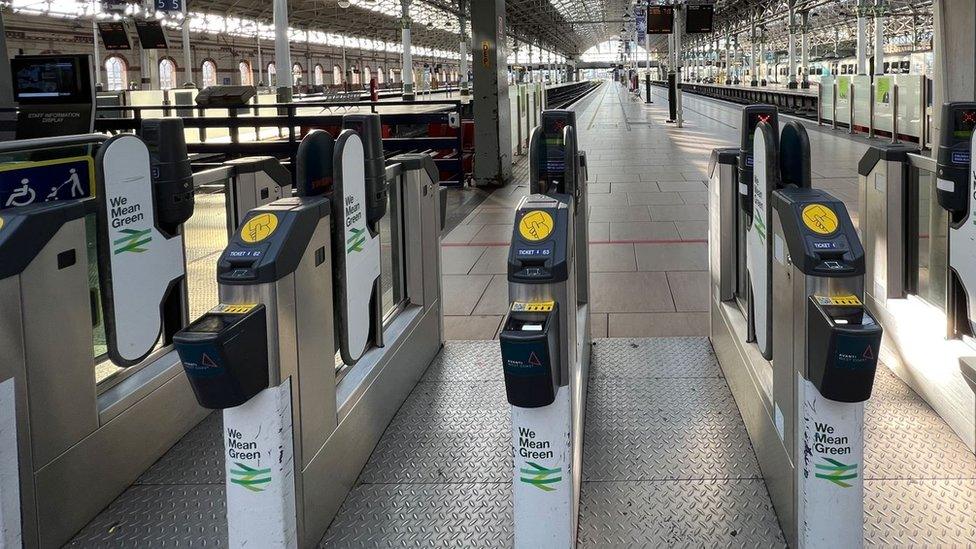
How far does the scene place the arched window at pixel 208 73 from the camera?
4472 centimetres

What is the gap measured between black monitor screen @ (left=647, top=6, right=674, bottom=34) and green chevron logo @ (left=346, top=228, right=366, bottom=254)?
72.3 feet

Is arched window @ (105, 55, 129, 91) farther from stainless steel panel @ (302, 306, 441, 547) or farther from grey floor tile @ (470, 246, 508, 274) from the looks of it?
stainless steel panel @ (302, 306, 441, 547)

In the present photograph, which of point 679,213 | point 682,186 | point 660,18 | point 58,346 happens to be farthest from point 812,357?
point 660,18

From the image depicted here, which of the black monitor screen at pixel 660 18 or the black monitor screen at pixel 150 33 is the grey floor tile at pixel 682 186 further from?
the black monitor screen at pixel 150 33

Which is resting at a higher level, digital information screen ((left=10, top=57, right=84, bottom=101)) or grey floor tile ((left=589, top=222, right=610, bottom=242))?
digital information screen ((left=10, top=57, right=84, bottom=101))

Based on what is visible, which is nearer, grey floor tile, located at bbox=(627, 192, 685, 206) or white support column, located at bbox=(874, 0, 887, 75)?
grey floor tile, located at bbox=(627, 192, 685, 206)

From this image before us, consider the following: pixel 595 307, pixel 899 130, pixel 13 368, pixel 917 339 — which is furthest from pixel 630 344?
pixel 899 130

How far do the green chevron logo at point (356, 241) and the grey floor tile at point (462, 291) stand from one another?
2340 millimetres

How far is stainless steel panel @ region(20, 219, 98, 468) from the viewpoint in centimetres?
275

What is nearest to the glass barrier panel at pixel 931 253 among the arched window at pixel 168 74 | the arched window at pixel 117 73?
the arched window at pixel 117 73

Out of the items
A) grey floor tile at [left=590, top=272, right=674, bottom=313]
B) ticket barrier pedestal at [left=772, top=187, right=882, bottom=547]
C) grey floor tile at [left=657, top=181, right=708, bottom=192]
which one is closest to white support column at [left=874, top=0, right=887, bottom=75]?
grey floor tile at [left=657, top=181, right=708, bottom=192]

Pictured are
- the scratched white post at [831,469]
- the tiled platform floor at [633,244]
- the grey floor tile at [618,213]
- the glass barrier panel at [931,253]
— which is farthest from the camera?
the grey floor tile at [618,213]

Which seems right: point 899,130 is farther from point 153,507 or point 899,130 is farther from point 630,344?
point 153,507

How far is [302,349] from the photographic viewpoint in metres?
2.79
